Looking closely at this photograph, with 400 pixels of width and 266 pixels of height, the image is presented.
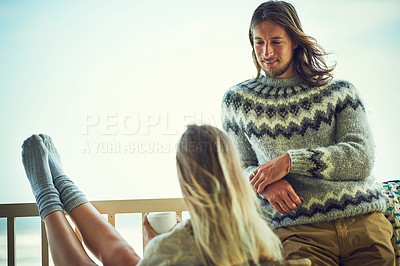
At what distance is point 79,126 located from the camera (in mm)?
1897

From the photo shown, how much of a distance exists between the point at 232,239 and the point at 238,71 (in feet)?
4.07

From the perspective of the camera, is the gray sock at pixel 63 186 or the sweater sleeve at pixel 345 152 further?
the gray sock at pixel 63 186

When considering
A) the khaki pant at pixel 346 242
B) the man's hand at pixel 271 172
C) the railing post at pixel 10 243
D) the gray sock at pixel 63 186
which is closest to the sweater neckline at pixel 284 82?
the man's hand at pixel 271 172

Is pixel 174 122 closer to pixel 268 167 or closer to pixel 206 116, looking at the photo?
pixel 206 116

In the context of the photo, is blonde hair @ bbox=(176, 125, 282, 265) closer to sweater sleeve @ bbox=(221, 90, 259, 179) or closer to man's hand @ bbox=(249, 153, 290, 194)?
man's hand @ bbox=(249, 153, 290, 194)

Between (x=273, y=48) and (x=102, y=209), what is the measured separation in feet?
3.09

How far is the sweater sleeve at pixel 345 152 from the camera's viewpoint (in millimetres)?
1284

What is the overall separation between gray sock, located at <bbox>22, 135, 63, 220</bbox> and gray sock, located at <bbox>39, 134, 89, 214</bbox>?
32 millimetres

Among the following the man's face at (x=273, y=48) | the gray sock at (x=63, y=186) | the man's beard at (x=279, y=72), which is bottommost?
the gray sock at (x=63, y=186)

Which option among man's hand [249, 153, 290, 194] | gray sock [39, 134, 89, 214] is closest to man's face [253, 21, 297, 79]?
man's hand [249, 153, 290, 194]

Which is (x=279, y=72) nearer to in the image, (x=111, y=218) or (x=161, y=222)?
(x=161, y=222)

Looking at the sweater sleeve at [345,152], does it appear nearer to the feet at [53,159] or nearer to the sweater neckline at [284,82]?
the sweater neckline at [284,82]

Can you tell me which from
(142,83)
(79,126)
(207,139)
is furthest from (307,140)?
(79,126)

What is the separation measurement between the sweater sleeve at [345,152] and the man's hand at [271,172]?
0.02m
